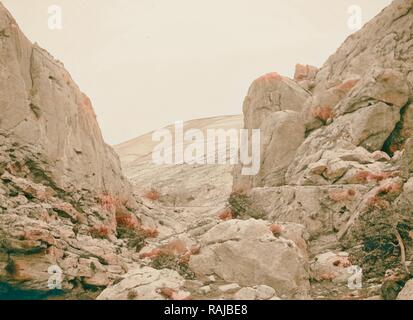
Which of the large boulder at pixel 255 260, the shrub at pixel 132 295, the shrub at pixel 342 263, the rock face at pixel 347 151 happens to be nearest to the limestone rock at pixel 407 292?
the rock face at pixel 347 151

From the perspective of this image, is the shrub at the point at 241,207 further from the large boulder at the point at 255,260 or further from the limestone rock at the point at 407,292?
the limestone rock at the point at 407,292

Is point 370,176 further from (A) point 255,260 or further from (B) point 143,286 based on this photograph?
(B) point 143,286

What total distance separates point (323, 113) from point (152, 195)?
77.4ft

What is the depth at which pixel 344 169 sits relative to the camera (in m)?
27.2

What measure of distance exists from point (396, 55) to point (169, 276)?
2631 cm

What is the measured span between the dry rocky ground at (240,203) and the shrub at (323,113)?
14cm

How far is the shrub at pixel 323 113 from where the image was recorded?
35812 millimetres

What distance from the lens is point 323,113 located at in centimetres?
3609

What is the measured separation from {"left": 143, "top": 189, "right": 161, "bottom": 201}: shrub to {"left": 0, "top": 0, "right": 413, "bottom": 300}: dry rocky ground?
11.1 meters

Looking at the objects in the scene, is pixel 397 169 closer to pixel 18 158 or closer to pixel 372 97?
pixel 372 97

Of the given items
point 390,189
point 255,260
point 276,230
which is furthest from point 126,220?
point 390,189

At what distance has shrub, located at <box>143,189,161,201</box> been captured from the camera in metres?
52.6
